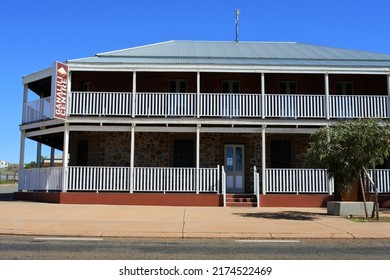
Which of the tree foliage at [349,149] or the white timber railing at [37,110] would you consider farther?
the white timber railing at [37,110]

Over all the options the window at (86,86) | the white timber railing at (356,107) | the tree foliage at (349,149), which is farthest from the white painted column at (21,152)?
the white timber railing at (356,107)

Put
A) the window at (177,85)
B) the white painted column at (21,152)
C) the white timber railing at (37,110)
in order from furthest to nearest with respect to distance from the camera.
Answer: the window at (177,85) < the white painted column at (21,152) < the white timber railing at (37,110)

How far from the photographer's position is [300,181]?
1688 cm

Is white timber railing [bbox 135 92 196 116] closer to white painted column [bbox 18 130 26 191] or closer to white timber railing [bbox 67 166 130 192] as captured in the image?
white timber railing [bbox 67 166 130 192]

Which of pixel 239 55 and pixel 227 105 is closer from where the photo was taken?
pixel 227 105

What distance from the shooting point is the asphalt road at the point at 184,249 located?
685 centimetres

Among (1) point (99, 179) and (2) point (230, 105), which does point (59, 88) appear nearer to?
(1) point (99, 179)

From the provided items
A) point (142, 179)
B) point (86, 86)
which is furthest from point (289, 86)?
point (86, 86)

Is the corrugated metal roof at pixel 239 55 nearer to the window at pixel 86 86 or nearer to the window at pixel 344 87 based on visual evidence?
the window at pixel 344 87

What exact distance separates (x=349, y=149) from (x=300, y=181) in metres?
4.85

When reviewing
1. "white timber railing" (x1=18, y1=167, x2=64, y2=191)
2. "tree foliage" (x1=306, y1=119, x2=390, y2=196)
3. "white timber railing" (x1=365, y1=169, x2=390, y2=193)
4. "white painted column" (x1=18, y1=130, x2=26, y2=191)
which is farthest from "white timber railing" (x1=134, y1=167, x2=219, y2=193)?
"white timber railing" (x1=365, y1=169, x2=390, y2=193)

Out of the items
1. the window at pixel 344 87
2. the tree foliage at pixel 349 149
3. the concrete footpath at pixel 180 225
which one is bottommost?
the concrete footpath at pixel 180 225

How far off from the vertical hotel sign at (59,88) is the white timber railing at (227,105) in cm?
40

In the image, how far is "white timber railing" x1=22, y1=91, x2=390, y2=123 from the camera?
17594 mm
